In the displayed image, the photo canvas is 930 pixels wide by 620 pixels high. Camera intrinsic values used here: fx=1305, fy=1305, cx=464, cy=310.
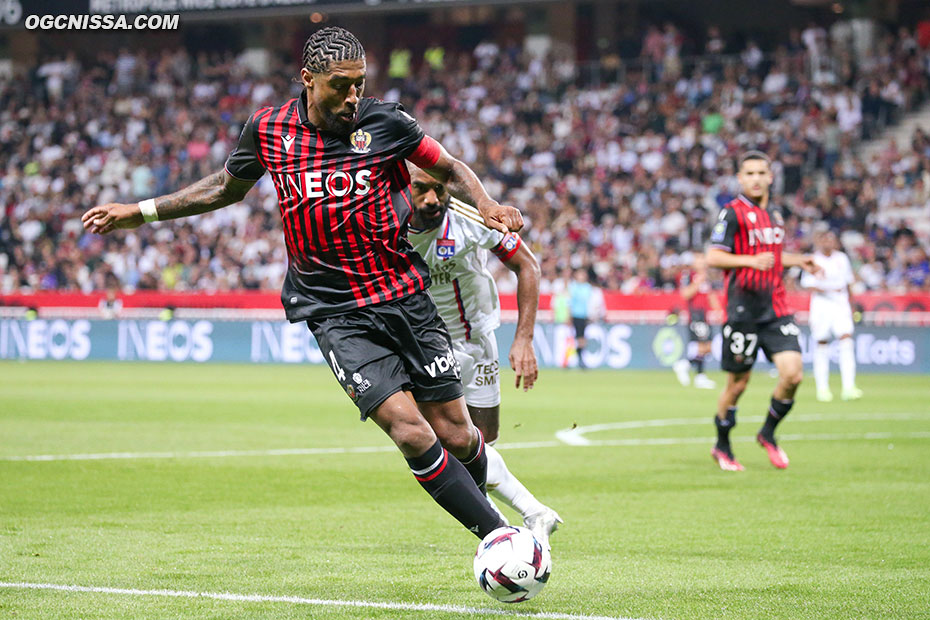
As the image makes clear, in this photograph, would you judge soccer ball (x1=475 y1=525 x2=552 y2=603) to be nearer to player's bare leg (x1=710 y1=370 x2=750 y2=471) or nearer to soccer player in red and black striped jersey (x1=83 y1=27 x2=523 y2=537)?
soccer player in red and black striped jersey (x1=83 y1=27 x2=523 y2=537)

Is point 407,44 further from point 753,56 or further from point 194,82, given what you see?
point 753,56

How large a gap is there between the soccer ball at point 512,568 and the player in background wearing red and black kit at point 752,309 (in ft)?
18.7

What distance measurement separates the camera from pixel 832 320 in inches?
724

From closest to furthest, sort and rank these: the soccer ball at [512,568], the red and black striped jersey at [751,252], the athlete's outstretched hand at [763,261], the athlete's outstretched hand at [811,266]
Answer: the soccer ball at [512,568] < the athlete's outstretched hand at [763,261] < the red and black striped jersey at [751,252] < the athlete's outstretched hand at [811,266]

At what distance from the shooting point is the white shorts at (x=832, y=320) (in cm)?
→ 1830

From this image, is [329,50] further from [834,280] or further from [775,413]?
[834,280]

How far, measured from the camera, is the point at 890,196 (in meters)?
27.5

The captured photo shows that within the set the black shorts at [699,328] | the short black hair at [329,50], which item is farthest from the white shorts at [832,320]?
the short black hair at [329,50]

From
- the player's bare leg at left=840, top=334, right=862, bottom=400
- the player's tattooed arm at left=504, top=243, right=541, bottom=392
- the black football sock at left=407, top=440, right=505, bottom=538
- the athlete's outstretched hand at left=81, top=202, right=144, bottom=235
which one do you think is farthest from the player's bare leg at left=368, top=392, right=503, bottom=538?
the player's bare leg at left=840, top=334, right=862, bottom=400

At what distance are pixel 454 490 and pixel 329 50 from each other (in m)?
1.87

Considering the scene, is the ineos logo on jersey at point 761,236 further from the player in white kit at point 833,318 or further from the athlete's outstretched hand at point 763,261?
the player in white kit at point 833,318

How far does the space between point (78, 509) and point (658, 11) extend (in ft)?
104

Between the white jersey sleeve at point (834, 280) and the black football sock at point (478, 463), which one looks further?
the white jersey sleeve at point (834, 280)

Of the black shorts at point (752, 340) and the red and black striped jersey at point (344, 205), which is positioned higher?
the red and black striped jersey at point (344, 205)
